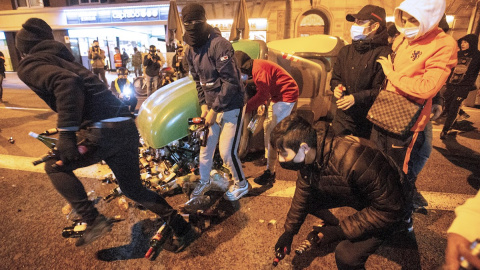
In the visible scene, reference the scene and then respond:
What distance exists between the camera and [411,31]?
215cm

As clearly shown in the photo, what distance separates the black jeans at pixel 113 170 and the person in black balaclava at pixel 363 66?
75.0 inches

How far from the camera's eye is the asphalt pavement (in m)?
2.34

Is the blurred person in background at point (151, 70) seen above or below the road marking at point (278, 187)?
above

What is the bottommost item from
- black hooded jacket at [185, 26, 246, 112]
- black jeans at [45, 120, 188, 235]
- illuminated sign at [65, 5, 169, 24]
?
black jeans at [45, 120, 188, 235]

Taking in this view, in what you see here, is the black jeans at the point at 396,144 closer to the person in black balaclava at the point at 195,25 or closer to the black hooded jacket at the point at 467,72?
the person in black balaclava at the point at 195,25

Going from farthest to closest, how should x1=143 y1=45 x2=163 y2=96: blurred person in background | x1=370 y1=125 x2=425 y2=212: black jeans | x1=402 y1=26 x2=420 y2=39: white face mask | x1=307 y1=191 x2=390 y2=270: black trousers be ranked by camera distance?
1. x1=143 y1=45 x2=163 y2=96: blurred person in background
2. x1=370 y1=125 x2=425 y2=212: black jeans
3. x1=402 y1=26 x2=420 y2=39: white face mask
4. x1=307 y1=191 x2=390 y2=270: black trousers

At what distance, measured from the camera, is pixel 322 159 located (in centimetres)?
176

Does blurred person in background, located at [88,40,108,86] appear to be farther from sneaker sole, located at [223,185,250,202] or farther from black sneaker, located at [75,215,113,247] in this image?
black sneaker, located at [75,215,113,247]

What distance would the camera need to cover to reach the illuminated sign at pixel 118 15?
18359mm

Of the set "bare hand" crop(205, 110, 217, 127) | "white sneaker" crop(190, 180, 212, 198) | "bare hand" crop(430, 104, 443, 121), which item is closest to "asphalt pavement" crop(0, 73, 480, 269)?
"white sneaker" crop(190, 180, 212, 198)

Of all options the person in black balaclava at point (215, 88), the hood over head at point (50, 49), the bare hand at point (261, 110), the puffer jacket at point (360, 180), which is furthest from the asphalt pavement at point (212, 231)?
the hood over head at point (50, 49)

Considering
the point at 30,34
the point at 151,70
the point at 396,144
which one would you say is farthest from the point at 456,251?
the point at 151,70

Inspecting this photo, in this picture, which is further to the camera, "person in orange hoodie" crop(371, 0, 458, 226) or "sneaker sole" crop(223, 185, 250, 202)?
"sneaker sole" crop(223, 185, 250, 202)

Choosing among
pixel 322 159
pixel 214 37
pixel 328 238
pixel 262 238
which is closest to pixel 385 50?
pixel 322 159
